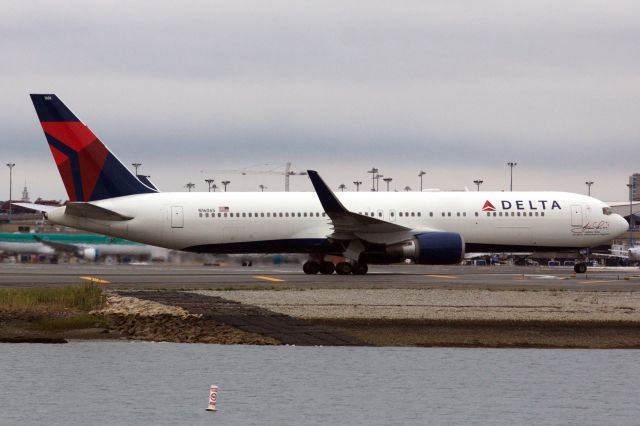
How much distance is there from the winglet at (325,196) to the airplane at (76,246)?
14669 millimetres

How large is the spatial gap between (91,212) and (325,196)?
1162cm

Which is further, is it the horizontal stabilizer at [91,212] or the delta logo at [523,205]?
the delta logo at [523,205]

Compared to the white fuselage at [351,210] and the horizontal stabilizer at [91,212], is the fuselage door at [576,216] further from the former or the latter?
the horizontal stabilizer at [91,212]

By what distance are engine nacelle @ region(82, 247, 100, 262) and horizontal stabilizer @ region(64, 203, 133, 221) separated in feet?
72.5

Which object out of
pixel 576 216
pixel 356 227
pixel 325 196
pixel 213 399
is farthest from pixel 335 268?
pixel 213 399

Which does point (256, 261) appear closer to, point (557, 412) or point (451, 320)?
point (451, 320)

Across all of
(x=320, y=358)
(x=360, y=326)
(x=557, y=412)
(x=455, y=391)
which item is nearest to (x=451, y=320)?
(x=360, y=326)

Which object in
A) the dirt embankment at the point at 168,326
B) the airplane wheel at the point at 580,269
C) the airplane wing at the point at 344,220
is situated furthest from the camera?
the airplane wheel at the point at 580,269

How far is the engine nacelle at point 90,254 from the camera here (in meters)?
78.9

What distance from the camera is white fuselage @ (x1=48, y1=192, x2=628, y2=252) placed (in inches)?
2283

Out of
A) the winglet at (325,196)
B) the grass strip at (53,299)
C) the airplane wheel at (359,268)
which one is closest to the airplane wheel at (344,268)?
the airplane wheel at (359,268)

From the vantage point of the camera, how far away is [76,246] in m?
81.9

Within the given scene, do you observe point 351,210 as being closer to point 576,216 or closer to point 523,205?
point 523,205

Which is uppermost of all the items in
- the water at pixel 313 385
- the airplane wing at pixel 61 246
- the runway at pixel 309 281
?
the airplane wing at pixel 61 246
